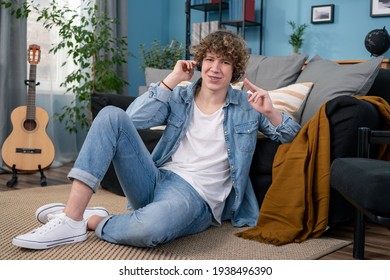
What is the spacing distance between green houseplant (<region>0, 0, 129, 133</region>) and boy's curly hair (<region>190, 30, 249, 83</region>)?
7.02 feet

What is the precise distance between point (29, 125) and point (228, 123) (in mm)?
1886

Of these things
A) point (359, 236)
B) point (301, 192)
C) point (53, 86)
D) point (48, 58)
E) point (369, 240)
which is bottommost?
point (369, 240)

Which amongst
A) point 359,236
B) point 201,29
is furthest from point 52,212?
point 201,29

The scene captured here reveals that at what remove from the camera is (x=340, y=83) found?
2.51m

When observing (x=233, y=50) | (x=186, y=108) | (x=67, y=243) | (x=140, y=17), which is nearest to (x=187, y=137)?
(x=186, y=108)

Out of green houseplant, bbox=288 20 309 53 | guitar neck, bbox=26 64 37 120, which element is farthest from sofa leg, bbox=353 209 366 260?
green houseplant, bbox=288 20 309 53

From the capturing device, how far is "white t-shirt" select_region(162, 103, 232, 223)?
1983 millimetres

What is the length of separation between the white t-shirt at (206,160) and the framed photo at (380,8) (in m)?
2.66

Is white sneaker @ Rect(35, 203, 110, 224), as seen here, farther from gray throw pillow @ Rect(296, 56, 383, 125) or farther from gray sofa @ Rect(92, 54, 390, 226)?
gray throw pillow @ Rect(296, 56, 383, 125)

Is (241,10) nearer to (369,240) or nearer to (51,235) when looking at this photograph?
(369,240)
